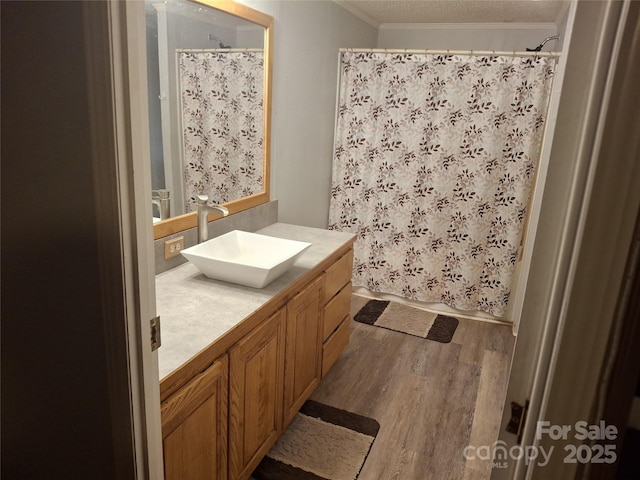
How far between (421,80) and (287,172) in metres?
1.19

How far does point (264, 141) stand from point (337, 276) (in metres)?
0.90

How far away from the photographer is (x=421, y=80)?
3.35m

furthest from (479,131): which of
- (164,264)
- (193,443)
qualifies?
(193,443)

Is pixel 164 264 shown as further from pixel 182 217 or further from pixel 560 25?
pixel 560 25

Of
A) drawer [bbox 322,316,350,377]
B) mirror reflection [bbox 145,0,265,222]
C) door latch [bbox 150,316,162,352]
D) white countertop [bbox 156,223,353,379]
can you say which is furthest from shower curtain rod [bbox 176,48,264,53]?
drawer [bbox 322,316,350,377]

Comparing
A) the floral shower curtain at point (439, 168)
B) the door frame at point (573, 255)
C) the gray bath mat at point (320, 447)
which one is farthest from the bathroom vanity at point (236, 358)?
the floral shower curtain at point (439, 168)

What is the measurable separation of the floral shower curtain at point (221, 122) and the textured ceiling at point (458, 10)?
50.4 inches

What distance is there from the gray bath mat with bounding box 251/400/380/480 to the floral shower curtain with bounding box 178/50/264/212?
47.1 inches

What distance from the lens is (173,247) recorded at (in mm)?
2107

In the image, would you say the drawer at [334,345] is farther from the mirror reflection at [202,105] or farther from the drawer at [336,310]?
the mirror reflection at [202,105]

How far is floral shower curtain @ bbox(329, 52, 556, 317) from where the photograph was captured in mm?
3223

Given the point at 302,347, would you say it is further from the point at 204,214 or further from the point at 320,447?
the point at 204,214

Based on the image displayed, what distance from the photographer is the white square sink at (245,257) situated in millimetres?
1877

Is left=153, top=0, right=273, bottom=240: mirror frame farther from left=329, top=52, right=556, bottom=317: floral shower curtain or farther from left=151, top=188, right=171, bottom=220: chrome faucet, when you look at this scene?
left=329, top=52, right=556, bottom=317: floral shower curtain
